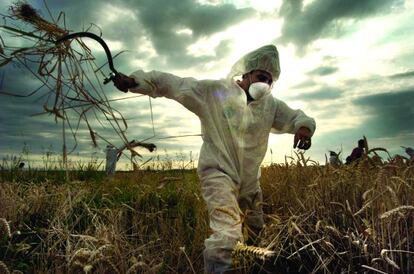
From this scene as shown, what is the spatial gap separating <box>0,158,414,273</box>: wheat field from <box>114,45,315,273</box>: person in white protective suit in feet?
1.15

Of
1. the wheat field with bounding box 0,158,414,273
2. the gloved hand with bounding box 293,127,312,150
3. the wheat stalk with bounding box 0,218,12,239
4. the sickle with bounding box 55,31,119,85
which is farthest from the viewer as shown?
the gloved hand with bounding box 293,127,312,150

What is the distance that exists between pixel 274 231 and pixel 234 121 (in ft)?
4.05

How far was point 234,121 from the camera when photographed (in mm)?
4594

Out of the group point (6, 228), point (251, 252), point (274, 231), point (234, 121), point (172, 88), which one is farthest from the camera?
point (234, 121)

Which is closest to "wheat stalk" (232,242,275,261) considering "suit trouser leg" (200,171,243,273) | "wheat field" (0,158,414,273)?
"wheat field" (0,158,414,273)

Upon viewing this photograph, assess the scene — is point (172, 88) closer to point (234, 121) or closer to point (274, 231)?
point (234, 121)

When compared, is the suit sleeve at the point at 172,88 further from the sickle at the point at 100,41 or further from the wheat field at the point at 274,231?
the wheat field at the point at 274,231

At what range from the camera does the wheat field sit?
313 cm

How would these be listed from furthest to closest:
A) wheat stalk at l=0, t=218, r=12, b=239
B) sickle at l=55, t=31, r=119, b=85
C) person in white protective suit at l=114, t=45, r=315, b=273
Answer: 1. person in white protective suit at l=114, t=45, r=315, b=273
2. sickle at l=55, t=31, r=119, b=85
3. wheat stalk at l=0, t=218, r=12, b=239

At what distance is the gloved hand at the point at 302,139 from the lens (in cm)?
470

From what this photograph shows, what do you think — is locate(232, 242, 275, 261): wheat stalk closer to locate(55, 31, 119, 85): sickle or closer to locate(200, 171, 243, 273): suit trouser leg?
locate(200, 171, 243, 273): suit trouser leg

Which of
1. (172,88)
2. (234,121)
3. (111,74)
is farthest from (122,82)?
(234,121)

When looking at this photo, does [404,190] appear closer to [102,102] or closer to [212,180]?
[212,180]

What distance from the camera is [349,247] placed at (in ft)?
10.3
